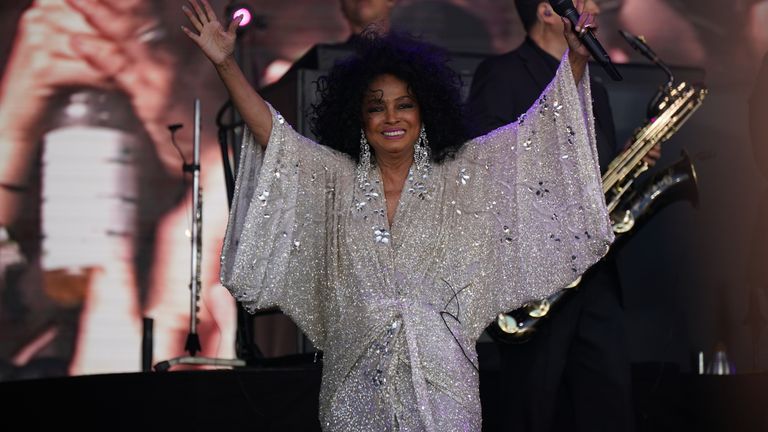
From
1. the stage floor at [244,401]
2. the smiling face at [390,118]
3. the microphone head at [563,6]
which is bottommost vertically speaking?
the stage floor at [244,401]

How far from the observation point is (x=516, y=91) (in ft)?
17.1

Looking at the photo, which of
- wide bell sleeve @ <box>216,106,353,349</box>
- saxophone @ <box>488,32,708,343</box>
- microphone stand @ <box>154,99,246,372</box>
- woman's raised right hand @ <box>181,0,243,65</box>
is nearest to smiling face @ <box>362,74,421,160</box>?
wide bell sleeve @ <box>216,106,353,349</box>

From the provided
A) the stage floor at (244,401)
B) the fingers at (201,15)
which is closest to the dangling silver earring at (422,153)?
the fingers at (201,15)

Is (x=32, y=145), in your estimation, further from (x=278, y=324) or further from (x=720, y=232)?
(x=720, y=232)

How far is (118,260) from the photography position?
24.7ft

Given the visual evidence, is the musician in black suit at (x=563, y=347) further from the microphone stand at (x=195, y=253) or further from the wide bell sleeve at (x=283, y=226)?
the microphone stand at (x=195, y=253)

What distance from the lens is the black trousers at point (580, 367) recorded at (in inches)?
196

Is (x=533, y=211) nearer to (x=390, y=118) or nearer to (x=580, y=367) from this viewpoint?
(x=390, y=118)

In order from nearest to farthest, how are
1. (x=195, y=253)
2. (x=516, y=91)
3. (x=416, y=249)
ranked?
(x=416, y=249) → (x=516, y=91) → (x=195, y=253)

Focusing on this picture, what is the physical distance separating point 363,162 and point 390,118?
0.17 m

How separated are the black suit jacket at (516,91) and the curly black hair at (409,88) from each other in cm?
83

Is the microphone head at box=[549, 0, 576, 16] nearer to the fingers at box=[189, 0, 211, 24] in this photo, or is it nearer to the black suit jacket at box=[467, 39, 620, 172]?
the fingers at box=[189, 0, 211, 24]

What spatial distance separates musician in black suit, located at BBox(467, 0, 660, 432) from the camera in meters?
4.98

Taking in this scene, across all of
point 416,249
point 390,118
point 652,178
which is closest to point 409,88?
point 390,118
